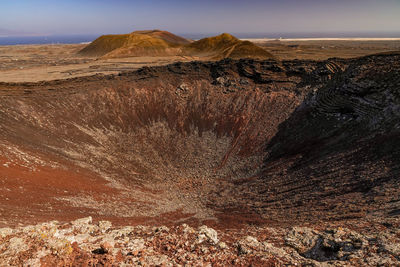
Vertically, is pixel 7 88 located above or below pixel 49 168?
above

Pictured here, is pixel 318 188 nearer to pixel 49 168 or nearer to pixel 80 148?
pixel 49 168

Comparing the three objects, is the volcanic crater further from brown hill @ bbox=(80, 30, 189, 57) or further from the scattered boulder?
brown hill @ bbox=(80, 30, 189, 57)

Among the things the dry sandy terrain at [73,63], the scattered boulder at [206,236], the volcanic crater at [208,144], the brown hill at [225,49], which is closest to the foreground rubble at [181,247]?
the scattered boulder at [206,236]

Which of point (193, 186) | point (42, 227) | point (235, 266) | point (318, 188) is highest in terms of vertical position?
point (42, 227)

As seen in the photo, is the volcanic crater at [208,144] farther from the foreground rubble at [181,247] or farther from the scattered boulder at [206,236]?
the scattered boulder at [206,236]

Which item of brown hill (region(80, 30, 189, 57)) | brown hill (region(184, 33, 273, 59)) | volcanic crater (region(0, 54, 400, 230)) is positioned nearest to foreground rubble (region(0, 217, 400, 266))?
volcanic crater (region(0, 54, 400, 230))

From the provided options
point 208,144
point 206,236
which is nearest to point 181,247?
point 206,236

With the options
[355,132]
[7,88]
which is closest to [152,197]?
[355,132]
